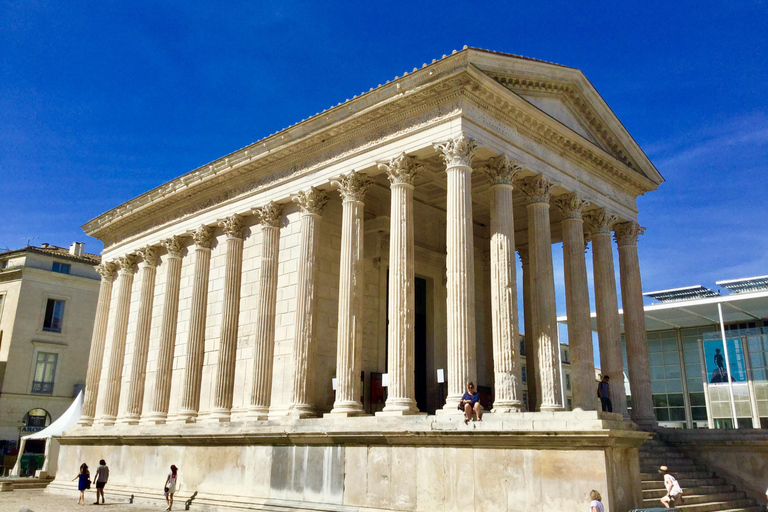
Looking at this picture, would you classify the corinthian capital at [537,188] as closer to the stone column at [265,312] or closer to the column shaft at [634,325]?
the column shaft at [634,325]

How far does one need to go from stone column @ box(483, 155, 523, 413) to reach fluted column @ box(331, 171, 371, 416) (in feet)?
12.8

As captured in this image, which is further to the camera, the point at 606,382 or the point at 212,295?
the point at 212,295

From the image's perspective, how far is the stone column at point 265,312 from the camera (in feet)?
69.8

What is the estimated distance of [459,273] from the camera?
17.2m

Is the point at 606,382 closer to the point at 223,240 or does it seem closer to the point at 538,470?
the point at 538,470

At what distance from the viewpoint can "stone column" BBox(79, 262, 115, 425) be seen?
29.7 m

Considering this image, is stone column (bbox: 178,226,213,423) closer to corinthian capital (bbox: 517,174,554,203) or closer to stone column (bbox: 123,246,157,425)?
stone column (bbox: 123,246,157,425)

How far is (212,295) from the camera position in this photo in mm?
25156

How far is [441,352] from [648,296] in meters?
17.0

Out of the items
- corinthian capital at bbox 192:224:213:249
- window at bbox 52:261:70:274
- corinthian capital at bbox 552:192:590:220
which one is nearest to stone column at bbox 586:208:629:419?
corinthian capital at bbox 552:192:590:220

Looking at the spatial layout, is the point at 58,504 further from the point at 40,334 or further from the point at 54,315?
the point at 54,315


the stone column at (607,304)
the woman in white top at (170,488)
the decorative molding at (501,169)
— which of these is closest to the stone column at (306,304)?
the woman in white top at (170,488)

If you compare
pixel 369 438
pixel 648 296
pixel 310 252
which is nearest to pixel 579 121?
pixel 310 252

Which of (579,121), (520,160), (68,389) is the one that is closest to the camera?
(520,160)
